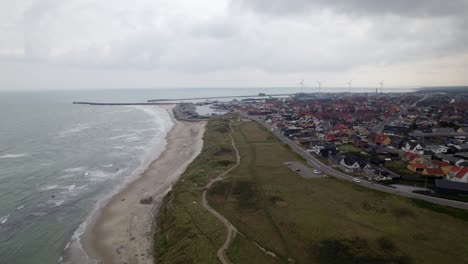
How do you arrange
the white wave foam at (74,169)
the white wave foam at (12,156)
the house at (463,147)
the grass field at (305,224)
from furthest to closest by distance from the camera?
the white wave foam at (12,156)
the house at (463,147)
the white wave foam at (74,169)
the grass field at (305,224)

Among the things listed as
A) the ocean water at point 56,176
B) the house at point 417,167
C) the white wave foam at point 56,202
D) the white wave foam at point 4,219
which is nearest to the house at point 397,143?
the house at point 417,167

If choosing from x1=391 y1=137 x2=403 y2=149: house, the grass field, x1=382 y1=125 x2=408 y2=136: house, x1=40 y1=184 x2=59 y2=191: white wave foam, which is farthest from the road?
x1=40 y1=184 x2=59 y2=191: white wave foam

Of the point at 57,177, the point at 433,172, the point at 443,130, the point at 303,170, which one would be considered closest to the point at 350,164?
the point at 303,170

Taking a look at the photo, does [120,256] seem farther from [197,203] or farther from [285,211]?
[285,211]

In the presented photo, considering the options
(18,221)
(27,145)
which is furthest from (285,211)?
(27,145)

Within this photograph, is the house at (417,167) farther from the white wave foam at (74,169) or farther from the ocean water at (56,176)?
the white wave foam at (74,169)

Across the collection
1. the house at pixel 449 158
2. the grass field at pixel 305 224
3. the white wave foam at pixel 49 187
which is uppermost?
the house at pixel 449 158
